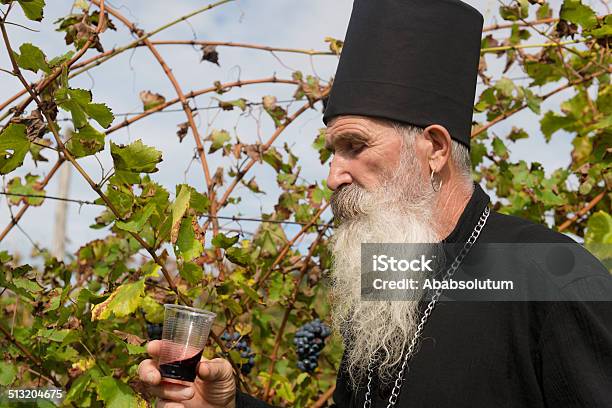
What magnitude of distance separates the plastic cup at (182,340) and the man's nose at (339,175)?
0.54 meters

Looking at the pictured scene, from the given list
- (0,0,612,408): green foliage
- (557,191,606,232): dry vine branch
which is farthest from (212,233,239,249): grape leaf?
(557,191,606,232): dry vine branch

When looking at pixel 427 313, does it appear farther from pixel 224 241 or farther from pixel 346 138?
pixel 224 241

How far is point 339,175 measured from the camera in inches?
89.4

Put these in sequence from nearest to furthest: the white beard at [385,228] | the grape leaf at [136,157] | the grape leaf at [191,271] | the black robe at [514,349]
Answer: the black robe at [514,349]
the grape leaf at [136,157]
the grape leaf at [191,271]
the white beard at [385,228]

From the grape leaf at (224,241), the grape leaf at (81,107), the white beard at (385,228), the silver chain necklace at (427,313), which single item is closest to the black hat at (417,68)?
the white beard at (385,228)

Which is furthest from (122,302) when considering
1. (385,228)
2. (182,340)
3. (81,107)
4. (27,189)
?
(27,189)

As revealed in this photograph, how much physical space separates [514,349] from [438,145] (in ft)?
2.19

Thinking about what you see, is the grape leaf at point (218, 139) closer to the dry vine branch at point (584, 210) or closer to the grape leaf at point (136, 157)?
the grape leaf at point (136, 157)

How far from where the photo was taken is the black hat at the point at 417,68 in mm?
2314

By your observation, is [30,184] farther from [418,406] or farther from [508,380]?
[508,380]

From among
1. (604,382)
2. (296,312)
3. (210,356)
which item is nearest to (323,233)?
(296,312)

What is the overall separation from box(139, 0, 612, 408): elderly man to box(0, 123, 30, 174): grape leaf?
0.59 meters

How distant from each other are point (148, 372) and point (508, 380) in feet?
2.87

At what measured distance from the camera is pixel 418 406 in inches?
78.4
